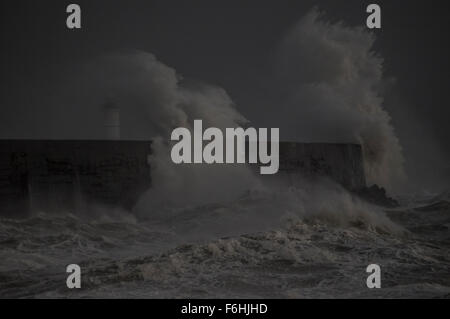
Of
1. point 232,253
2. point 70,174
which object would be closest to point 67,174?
point 70,174

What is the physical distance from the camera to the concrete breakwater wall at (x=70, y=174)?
37.7 feet

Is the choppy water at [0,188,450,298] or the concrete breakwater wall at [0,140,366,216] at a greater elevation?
the concrete breakwater wall at [0,140,366,216]

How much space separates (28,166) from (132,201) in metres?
1.92

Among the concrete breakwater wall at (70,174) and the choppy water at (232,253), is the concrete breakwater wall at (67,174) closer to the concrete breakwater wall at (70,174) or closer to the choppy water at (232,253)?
the concrete breakwater wall at (70,174)

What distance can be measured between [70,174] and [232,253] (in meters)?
4.96

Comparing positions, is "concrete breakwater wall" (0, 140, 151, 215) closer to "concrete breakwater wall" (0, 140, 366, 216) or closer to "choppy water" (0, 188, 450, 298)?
"concrete breakwater wall" (0, 140, 366, 216)

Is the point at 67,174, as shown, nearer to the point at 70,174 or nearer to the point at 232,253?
the point at 70,174

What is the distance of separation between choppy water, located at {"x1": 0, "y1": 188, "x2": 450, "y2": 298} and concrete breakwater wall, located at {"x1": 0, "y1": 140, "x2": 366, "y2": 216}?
0.38 meters

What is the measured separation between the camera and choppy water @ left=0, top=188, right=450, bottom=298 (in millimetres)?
6375

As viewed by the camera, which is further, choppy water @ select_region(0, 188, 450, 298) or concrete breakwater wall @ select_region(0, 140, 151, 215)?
concrete breakwater wall @ select_region(0, 140, 151, 215)

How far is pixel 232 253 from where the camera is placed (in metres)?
7.73

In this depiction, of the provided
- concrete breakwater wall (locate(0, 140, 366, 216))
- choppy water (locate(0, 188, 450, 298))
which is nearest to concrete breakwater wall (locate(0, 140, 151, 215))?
concrete breakwater wall (locate(0, 140, 366, 216))

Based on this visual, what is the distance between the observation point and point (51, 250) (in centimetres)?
877
